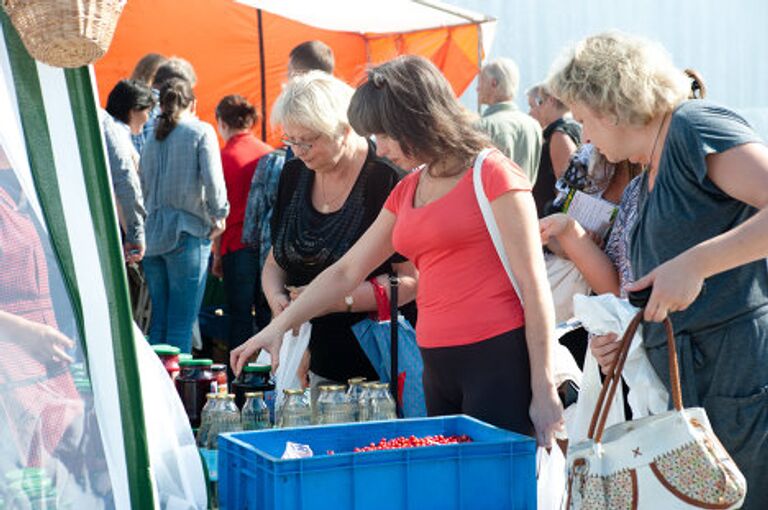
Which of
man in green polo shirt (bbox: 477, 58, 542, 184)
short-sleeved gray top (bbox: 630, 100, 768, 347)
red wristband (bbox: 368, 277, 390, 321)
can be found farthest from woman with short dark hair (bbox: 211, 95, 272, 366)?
short-sleeved gray top (bbox: 630, 100, 768, 347)

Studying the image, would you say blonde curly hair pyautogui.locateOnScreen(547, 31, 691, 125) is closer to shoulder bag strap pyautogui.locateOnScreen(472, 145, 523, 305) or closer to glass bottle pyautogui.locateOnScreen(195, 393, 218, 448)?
shoulder bag strap pyautogui.locateOnScreen(472, 145, 523, 305)

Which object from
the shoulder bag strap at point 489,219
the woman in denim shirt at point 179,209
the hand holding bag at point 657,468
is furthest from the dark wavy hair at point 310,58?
the hand holding bag at point 657,468

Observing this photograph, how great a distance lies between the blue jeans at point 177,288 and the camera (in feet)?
17.6

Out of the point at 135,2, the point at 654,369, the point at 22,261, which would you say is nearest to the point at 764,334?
the point at 654,369

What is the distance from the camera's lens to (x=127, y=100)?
18.1 ft

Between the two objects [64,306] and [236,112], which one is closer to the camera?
[64,306]

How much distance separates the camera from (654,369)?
2.13 metres

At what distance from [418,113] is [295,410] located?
2.49 feet

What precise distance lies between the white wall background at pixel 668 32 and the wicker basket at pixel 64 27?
716 centimetres

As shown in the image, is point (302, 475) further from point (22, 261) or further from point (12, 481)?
point (22, 261)

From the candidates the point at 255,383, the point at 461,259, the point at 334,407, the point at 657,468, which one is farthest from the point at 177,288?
the point at 657,468

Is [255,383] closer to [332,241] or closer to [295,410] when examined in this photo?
[295,410]

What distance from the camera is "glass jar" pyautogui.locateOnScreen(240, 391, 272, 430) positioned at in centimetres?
253

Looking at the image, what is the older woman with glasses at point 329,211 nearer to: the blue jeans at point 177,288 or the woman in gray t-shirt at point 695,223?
the woman in gray t-shirt at point 695,223
